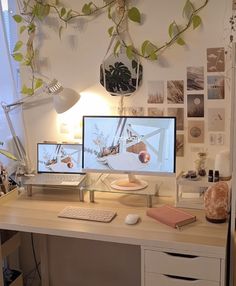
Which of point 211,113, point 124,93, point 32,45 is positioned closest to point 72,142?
point 124,93

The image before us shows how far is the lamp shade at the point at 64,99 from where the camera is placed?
212cm

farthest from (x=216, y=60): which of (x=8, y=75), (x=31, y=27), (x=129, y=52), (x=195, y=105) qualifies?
(x=8, y=75)

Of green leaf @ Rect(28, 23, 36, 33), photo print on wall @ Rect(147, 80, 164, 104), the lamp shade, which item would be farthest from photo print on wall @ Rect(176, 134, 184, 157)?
green leaf @ Rect(28, 23, 36, 33)

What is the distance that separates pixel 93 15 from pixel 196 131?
2.92 feet

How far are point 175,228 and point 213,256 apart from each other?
0.23 metres

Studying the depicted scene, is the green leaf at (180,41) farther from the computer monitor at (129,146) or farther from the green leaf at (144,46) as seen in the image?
the computer monitor at (129,146)

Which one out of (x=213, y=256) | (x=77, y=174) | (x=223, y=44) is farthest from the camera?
(x=77, y=174)

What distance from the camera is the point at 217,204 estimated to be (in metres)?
1.74

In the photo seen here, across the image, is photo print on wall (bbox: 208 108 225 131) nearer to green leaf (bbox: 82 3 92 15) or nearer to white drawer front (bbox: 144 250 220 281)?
white drawer front (bbox: 144 250 220 281)

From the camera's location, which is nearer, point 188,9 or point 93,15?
point 188,9

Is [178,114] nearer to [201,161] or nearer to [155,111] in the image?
[155,111]

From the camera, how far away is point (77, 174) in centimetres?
227

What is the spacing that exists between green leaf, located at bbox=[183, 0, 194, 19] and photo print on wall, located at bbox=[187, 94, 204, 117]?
0.42 m

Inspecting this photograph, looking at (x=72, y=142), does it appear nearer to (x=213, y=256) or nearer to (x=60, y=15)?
(x=60, y=15)
